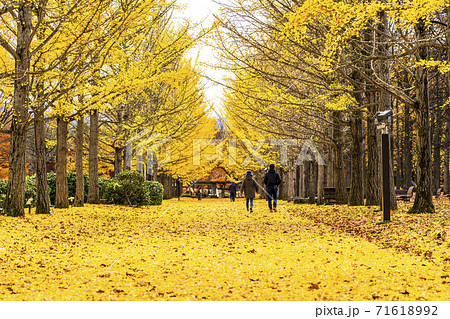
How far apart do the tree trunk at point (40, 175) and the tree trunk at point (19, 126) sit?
1.26m

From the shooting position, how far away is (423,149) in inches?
454

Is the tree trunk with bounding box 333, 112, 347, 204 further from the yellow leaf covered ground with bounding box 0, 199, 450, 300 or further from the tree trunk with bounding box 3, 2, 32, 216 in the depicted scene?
the tree trunk with bounding box 3, 2, 32, 216

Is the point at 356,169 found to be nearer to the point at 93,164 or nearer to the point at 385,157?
the point at 385,157

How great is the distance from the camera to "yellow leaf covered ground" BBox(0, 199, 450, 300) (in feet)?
15.2

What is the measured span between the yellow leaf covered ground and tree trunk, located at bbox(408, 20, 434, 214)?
299 cm

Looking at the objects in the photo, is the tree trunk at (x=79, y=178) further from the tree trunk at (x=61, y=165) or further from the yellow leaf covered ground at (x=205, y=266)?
the yellow leaf covered ground at (x=205, y=266)

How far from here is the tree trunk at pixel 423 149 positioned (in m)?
11.4

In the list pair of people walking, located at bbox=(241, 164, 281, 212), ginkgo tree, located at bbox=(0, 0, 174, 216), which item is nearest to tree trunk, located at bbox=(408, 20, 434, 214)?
pair of people walking, located at bbox=(241, 164, 281, 212)

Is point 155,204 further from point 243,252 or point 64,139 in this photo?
point 243,252

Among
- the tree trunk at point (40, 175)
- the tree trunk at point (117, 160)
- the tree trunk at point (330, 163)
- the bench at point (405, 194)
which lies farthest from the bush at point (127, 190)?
the bench at point (405, 194)

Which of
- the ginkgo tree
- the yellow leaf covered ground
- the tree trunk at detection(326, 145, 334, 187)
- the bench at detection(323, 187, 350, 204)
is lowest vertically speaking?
the yellow leaf covered ground

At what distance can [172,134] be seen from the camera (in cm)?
2359

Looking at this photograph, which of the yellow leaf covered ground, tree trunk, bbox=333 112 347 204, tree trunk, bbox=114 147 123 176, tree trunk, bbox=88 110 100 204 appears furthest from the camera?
tree trunk, bbox=114 147 123 176

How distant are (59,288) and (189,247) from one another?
11.2ft
